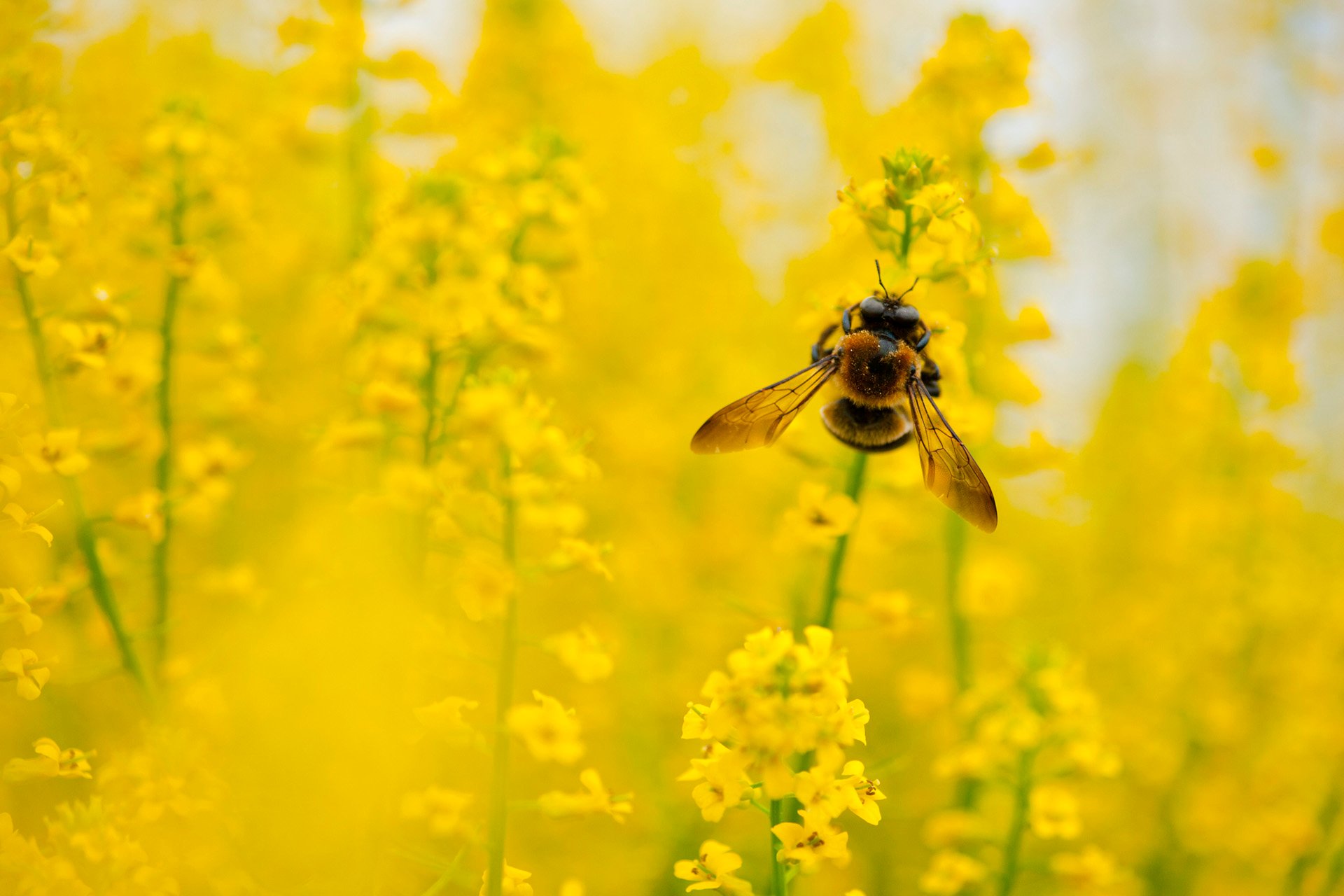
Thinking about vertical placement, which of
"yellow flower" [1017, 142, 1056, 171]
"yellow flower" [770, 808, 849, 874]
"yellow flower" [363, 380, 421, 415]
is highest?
"yellow flower" [1017, 142, 1056, 171]

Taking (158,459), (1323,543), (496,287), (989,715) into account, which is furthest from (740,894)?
(1323,543)

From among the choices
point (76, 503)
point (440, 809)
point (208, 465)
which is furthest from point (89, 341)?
point (440, 809)

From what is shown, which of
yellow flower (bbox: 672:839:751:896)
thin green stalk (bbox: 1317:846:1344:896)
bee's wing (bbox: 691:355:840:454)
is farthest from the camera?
thin green stalk (bbox: 1317:846:1344:896)

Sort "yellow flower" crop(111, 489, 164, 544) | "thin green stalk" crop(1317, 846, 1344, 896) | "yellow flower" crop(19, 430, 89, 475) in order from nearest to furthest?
"yellow flower" crop(19, 430, 89, 475)
"yellow flower" crop(111, 489, 164, 544)
"thin green stalk" crop(1317, 846, 1344, 896)

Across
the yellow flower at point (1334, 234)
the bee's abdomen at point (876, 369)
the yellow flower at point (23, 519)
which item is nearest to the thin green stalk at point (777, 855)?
the bee's abdomen at point (876, 369)

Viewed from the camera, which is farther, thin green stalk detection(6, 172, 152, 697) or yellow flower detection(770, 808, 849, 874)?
thin green stalk detection(6, 172, 152, 697)

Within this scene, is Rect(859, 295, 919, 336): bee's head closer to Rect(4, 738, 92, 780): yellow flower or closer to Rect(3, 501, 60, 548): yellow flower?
Rect(3, 501, 60, 548): yellow flower

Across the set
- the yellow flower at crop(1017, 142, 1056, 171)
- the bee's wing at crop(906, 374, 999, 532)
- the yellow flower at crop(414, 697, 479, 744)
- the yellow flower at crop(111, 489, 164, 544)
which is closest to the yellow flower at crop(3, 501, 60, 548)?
the yellow flower at crop(111, 489, 164, 544)

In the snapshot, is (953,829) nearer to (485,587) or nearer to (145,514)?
(485,587)
